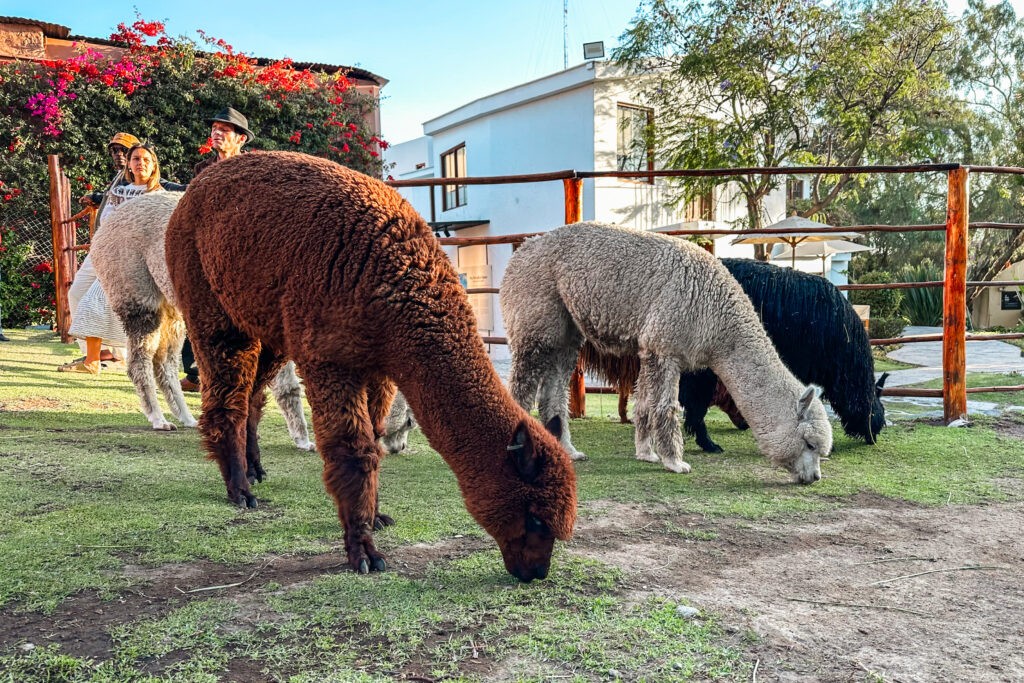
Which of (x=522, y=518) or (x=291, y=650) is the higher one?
(x=522, y=518)

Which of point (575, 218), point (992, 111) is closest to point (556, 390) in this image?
point (575, 218)

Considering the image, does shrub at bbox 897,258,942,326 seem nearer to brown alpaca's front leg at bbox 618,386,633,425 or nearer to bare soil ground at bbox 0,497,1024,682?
brown alpaca's front leg at bbox 618,386,633,425

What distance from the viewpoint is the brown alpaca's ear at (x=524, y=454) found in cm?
277

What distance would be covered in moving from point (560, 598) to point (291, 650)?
932 mm

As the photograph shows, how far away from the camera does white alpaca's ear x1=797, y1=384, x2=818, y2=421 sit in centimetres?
445

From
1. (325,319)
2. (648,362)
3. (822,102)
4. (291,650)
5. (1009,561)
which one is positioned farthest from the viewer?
(822,102)

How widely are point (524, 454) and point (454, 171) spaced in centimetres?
2051

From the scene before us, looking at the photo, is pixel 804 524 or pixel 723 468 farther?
pixel 723 468

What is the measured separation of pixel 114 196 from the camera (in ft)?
21.1

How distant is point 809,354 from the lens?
5648 mm

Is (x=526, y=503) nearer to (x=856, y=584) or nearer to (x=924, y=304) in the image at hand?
(x=856, y=584)

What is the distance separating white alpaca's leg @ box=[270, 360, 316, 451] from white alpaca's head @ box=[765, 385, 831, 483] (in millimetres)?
2929

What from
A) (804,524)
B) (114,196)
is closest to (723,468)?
(804,524)

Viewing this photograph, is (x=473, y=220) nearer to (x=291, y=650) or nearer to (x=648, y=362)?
(x=648, y=362)
